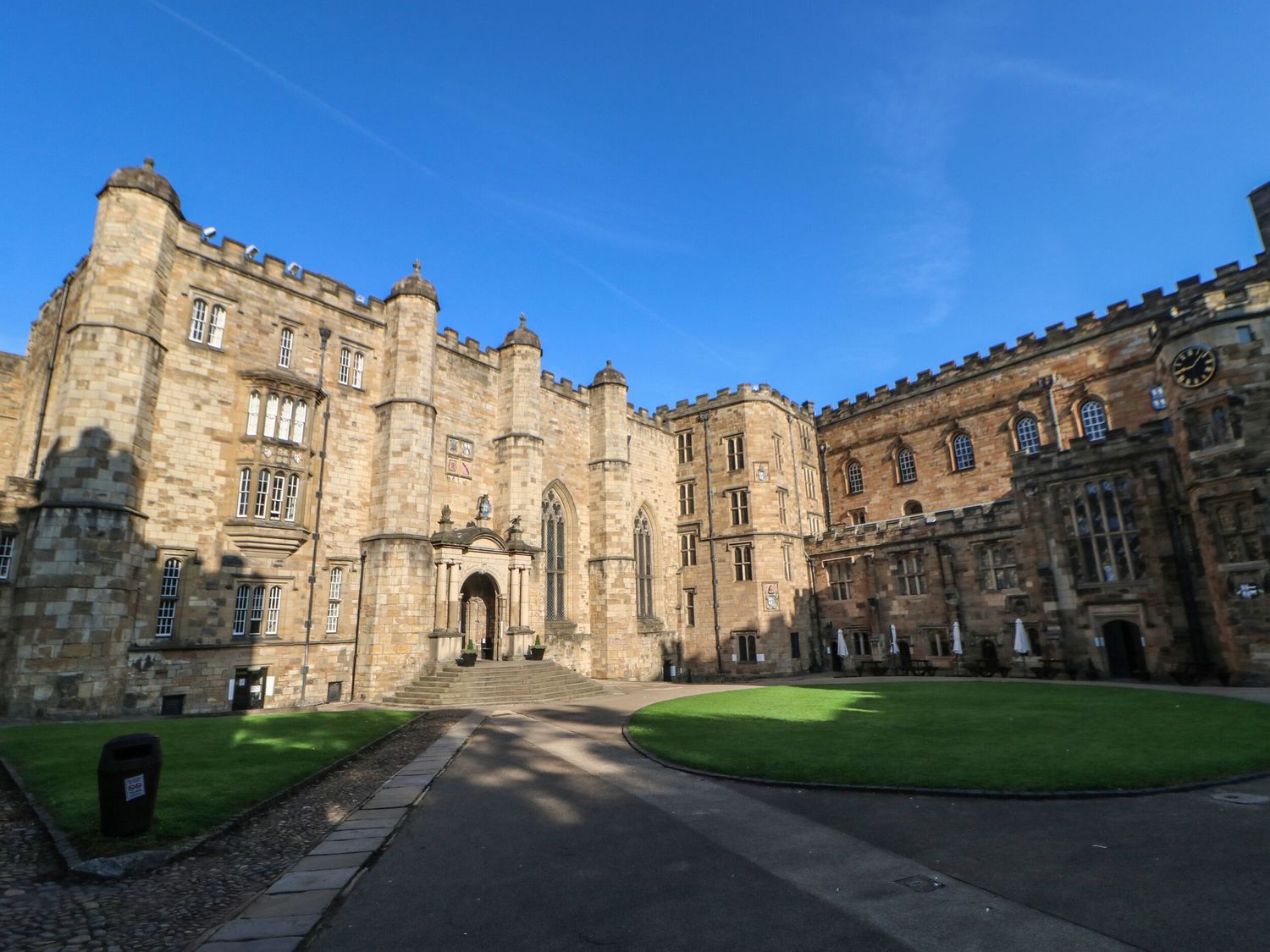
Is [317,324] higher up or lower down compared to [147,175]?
lower down

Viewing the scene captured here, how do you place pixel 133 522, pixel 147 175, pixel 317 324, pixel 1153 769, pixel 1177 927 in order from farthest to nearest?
1. pixel 317 324
2. pixel 147 175
3. pixel 133 522
4. pixel 1153 769
5. pixel 1177 927

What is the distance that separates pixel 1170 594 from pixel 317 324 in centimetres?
3510

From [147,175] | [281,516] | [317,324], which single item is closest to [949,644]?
[281,516]

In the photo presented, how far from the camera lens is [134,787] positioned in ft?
24.2

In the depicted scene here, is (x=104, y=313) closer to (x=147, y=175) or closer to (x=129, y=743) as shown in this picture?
(x=147, y=175)

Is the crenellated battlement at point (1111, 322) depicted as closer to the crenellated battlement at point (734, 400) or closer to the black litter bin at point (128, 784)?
the crenellated battlement at point (734, 400)

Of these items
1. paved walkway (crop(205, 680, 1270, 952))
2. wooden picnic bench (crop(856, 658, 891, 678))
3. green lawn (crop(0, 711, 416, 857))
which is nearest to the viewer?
paved walkway (crop(205, 680, 1270, 952))

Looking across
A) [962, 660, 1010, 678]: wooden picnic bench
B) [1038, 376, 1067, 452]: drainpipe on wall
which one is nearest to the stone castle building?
[1038, 376, 1067, 452]: drainpipe on wall

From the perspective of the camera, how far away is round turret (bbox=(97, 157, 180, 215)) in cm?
2062

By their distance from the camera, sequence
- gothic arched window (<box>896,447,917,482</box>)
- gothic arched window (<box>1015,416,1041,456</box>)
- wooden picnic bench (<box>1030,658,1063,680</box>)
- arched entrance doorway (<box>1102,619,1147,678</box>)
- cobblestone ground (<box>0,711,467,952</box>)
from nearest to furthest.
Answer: cobblestone ground (<box>0,711,467,952</box>), arched entrance doorway (<box>1102,619,1147,678</box>), wooden picnic bench (<box>1030,658,1063,680</box>), gothic arched window (<box>1015,416,1041,456</box>), gothic arched window (<box>896,447,917,482</box>)

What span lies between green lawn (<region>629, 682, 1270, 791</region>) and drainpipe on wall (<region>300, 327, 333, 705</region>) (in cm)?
1314

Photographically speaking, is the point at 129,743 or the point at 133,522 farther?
the point at 133,522

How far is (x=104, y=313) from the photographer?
19734mm

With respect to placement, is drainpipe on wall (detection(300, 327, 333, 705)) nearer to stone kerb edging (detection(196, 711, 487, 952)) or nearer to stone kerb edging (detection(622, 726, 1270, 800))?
stone kerb edging (detection(196, 711, 487, 952))
